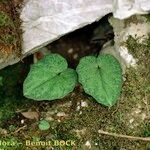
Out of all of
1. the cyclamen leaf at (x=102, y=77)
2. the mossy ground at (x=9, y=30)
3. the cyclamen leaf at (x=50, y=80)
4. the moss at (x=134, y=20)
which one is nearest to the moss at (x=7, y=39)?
the mossy ground at (x=9, y=30)

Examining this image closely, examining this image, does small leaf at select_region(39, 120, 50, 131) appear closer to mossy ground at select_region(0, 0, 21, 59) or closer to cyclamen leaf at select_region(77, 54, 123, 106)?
cyclamen leaf at select_region(77, 54, 123, 106)

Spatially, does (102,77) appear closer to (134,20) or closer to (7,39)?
(134,20)

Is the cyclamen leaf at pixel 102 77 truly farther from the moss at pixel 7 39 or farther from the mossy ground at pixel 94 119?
the moss at pixel 7 39

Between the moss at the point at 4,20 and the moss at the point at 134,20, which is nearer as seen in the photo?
the moss at the point at 4,20

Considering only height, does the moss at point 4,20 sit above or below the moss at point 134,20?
above

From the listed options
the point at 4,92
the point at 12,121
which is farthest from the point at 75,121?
the point at 4,92

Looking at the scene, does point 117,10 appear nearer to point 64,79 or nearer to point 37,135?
point 64,79

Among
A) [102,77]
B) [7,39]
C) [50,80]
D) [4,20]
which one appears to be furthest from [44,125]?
[4,20]
